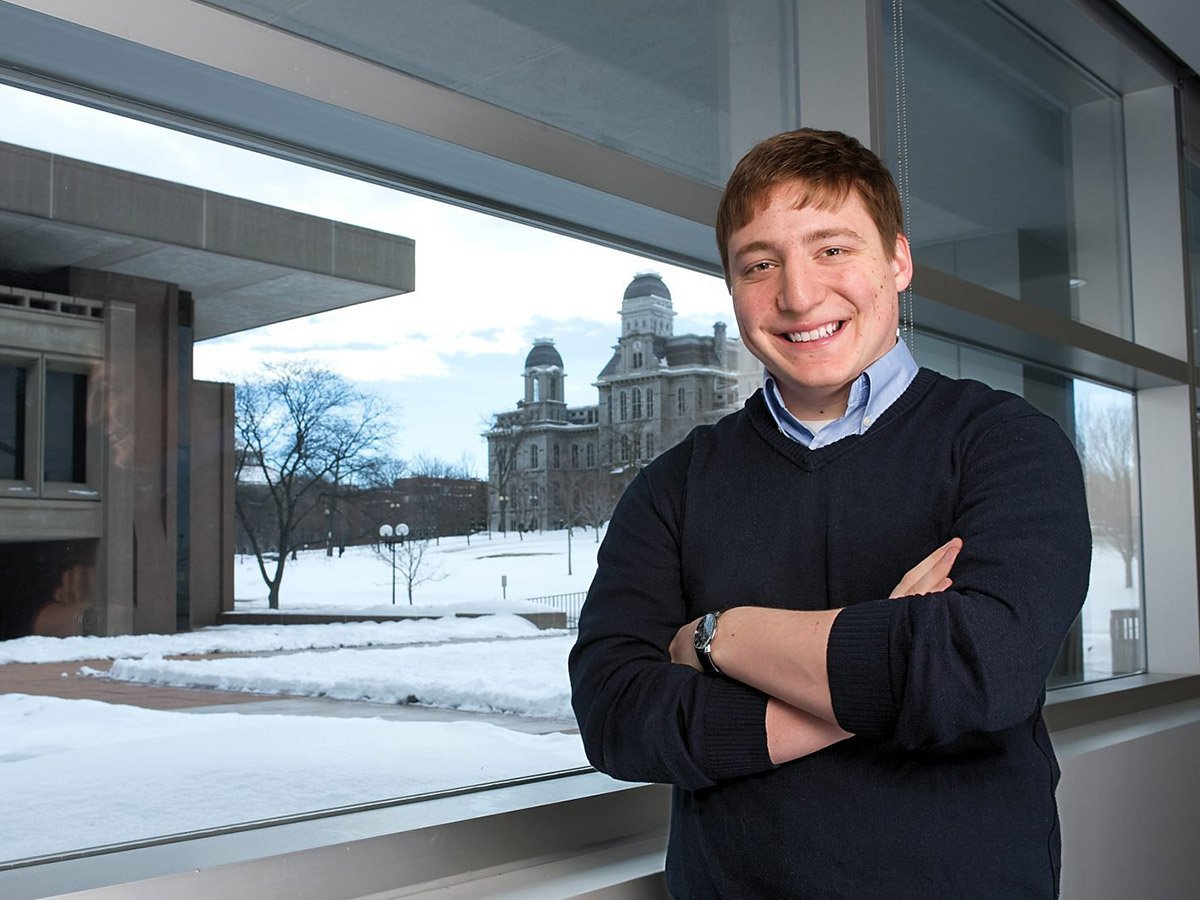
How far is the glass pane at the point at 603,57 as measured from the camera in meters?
1.95

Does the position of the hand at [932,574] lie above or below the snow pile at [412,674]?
above

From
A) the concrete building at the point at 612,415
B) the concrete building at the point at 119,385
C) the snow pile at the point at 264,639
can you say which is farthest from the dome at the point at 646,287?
the concrete building at the point at 119,385

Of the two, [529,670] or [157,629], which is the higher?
[157,629]

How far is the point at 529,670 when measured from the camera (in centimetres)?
223

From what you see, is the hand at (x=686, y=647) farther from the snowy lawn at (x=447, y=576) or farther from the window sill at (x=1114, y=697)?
the window sill at (x=1114, y=697)

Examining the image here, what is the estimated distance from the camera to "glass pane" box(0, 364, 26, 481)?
1.45 meters

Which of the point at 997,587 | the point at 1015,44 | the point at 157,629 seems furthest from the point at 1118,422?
the point at 157,629

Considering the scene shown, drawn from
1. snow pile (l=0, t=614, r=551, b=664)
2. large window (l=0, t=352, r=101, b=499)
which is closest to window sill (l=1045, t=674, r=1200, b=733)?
snow pile (l=0, t=614, r=551, b=664)

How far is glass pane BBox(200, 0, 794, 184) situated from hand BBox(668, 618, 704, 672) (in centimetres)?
113

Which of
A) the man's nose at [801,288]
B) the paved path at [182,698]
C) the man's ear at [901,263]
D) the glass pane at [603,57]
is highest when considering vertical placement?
the glass pane at [603,57]

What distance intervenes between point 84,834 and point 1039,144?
400cm

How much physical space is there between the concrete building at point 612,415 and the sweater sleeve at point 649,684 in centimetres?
76

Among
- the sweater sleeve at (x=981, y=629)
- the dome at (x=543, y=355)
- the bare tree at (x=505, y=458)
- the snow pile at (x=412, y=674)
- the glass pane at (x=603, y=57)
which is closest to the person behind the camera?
the sweater sleeve at (x=981, y=629)

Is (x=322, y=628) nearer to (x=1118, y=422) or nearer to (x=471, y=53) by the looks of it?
(x=471, y=53)
